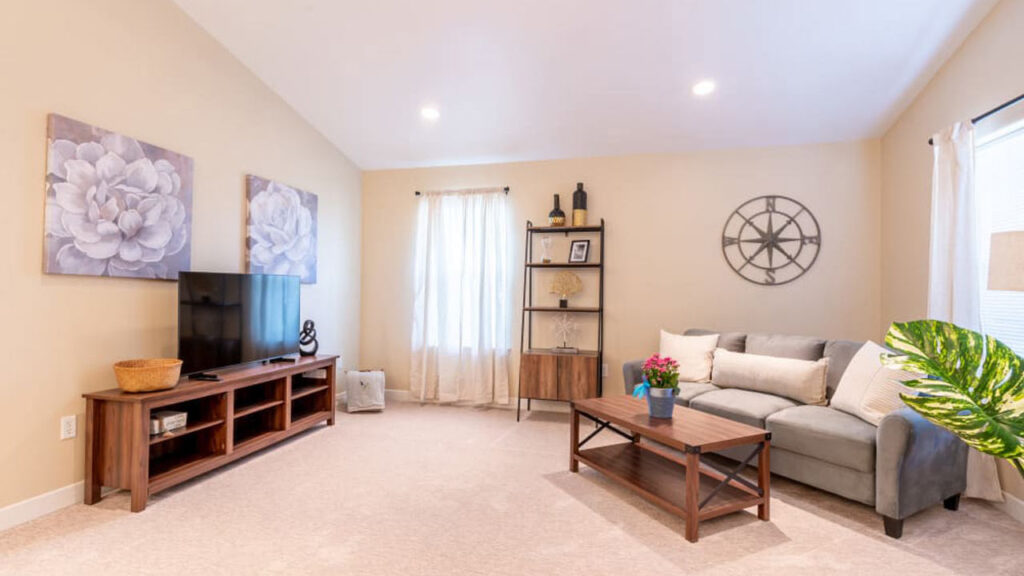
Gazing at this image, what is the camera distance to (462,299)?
16.1 feet

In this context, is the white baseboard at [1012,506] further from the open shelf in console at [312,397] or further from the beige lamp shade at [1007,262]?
the open shelf in console at [312,397]

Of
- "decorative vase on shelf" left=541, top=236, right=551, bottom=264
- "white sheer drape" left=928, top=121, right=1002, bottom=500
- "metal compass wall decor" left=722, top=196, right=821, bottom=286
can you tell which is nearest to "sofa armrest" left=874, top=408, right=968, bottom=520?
"white sheer drape" left=928, top=121, right=1002, bottom=500

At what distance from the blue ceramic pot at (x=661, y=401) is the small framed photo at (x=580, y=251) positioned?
200cm

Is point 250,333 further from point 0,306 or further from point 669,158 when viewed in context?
point 669,158

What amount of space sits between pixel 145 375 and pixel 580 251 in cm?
340

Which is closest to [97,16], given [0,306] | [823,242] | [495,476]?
[0,306]

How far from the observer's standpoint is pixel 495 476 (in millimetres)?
3045

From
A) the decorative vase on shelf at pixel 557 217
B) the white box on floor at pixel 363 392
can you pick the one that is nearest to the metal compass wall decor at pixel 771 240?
the decorative vase on shelf at pixel 557 217

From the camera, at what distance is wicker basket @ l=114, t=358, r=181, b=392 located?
257cm

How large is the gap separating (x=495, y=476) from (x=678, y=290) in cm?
247

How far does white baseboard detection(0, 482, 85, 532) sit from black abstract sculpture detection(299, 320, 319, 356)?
5.46ft

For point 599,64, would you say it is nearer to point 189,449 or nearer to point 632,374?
point 632,374

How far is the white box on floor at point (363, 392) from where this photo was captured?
462 centimetres

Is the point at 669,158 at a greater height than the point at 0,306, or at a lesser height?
greater
